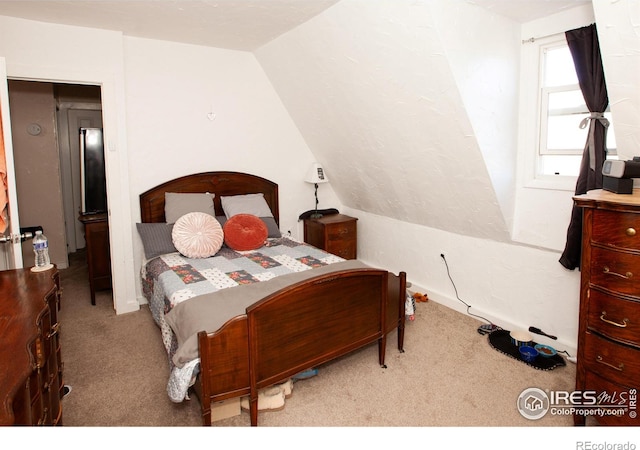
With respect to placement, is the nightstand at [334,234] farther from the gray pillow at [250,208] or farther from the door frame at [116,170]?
the door frame at [116,170]

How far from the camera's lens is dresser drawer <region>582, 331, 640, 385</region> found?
1.81 m

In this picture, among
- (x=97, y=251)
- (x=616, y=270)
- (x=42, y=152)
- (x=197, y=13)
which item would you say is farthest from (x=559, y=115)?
(x=42, y=152)

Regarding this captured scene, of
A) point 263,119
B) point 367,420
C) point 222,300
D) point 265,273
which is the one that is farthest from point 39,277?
point 263,119

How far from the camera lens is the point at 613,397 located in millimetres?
1896

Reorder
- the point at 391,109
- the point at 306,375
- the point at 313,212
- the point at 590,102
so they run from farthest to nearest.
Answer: the point at 313,212
the point at 391,109
the point at 306,375
the point at 590,102

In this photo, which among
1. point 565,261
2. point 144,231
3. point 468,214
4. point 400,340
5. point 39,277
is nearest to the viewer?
point 39,277

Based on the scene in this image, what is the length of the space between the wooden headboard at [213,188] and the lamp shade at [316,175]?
38 cm

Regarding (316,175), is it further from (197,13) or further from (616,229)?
(616,229)

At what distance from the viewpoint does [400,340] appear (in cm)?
287

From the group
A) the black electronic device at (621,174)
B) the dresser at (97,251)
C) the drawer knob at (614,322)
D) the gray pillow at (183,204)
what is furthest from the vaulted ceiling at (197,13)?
the drawer knob at (614,322)

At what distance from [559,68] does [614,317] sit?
169 centimetres

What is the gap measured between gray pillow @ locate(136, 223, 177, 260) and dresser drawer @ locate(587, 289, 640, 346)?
2902mm

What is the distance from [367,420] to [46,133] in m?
4.46

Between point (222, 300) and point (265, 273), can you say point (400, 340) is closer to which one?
point (265, 273)
